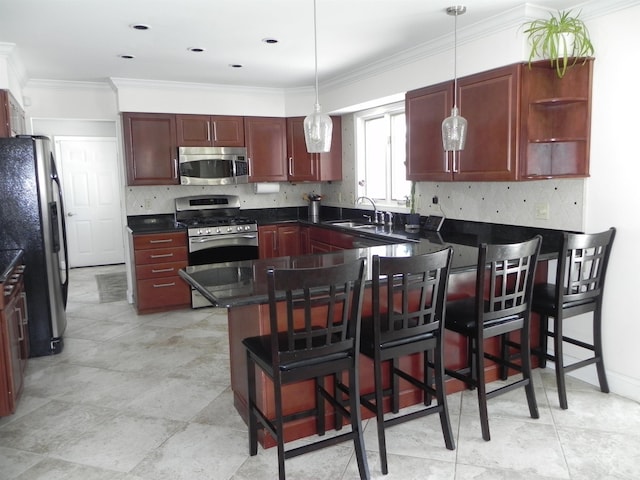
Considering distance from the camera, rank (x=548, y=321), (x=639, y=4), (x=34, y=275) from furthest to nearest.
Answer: (x=34, y=275) < (x=548, y=321) < (x=639, y=4)

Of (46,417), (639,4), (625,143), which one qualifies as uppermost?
(639,4)

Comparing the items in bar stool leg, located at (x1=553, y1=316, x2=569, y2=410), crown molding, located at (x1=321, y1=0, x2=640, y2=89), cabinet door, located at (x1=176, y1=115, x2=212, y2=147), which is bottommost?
bar stool leg, located at (x1=553, y1=316, x2=569, y2=410)

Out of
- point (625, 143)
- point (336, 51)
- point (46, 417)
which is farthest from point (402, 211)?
point (46, 417)

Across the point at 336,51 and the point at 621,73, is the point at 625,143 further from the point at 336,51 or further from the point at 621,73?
the point at 336,51

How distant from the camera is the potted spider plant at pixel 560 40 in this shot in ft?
10.1

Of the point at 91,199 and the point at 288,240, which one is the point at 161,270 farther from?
the point at 91,199

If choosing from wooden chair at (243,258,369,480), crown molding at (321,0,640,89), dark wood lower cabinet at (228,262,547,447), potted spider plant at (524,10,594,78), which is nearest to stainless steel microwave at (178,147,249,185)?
crown molding at (321,0,640,89)

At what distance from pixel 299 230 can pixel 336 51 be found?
2.28 m

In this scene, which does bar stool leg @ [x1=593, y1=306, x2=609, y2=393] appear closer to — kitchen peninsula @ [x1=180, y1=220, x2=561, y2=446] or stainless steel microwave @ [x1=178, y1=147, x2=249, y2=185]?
kitchen peninsula @ [x1=180, y1=220, x2=561, y2=446]

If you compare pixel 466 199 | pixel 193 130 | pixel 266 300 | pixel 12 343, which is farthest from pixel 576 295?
pixel 193 130

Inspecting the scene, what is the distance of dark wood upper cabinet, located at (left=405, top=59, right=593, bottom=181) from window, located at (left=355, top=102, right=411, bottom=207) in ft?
4.78

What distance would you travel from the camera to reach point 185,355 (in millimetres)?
3949

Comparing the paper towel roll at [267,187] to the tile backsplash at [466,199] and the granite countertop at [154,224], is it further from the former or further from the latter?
the granite countertop at [154,224]

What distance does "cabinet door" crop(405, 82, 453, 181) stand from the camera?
3.85 m
